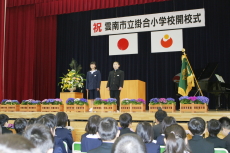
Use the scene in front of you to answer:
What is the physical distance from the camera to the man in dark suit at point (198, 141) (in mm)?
2498

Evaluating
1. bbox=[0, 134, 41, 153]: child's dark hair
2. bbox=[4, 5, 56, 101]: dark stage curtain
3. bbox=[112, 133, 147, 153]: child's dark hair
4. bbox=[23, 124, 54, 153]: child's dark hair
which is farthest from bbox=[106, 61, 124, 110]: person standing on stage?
bbox=[0, 134, 41, 153]: child's dark hair

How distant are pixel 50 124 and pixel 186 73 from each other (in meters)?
4.70

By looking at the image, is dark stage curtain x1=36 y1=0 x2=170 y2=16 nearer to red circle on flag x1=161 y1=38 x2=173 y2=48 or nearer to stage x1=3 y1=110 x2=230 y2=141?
red circle on flag x1=161 y1=38 x2=173 y2=48

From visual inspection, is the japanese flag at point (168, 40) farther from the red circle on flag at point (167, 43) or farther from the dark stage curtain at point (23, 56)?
the dark stage curtain at point (23, 56)

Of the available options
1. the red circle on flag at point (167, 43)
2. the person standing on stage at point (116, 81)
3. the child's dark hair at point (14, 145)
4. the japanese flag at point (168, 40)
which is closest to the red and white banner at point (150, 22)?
the japanese flag at point (168, 40)

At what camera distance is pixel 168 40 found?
9.20 m

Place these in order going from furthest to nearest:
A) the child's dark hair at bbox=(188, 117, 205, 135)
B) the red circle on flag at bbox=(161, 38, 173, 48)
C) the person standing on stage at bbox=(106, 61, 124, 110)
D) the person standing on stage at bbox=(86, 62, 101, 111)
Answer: the red circle on flag at bbox=(161, 38, 173, 48) → the person standing on stage at bbox=(86, 62, 101, 111) → the person standing on stage at bbox=(106, 61, 124, 110) → the child's dark hair at bbox=(188, 117, 205, 135)

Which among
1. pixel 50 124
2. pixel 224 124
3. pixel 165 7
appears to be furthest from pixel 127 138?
pixel 165 7

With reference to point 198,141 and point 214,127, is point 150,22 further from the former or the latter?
point 198,141

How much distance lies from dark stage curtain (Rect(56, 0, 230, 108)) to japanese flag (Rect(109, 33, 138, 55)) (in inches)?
16.4

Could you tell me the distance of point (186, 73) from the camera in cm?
668

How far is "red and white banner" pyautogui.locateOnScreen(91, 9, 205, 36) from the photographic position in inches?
347

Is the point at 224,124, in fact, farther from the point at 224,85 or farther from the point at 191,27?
the point at 191,27

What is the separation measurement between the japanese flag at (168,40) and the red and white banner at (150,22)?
8.1 inches
